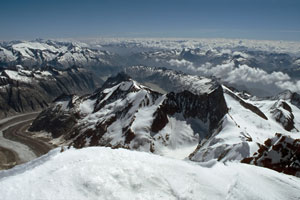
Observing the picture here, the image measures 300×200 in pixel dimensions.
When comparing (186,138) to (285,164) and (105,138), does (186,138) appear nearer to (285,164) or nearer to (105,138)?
(105,138)

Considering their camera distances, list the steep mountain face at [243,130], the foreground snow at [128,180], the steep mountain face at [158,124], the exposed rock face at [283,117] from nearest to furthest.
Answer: the foreground snow at [128,180], the steep mountain face at [243,130], the steep mountain face at [158,124], the exposed rock face at [283,117]

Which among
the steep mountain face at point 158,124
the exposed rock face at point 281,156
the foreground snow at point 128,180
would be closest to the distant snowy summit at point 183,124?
the steep mountain face at point 158,124

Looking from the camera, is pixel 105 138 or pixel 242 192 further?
pixel 105 138

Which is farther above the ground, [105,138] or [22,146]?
[105,138]

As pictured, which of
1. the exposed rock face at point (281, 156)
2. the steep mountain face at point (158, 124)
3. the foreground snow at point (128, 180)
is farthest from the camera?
the steep mountain face at point (158, 124)

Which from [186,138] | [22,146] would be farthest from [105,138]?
[22,146]

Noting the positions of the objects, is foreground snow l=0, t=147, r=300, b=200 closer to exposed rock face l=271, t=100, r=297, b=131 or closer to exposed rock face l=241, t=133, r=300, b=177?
exposed rock face l=241, t=133, r=300, b=177

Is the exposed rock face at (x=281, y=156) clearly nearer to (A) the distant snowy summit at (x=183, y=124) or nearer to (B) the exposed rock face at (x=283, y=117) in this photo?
(A) the distant snowy summit at (x=183, y=124)
